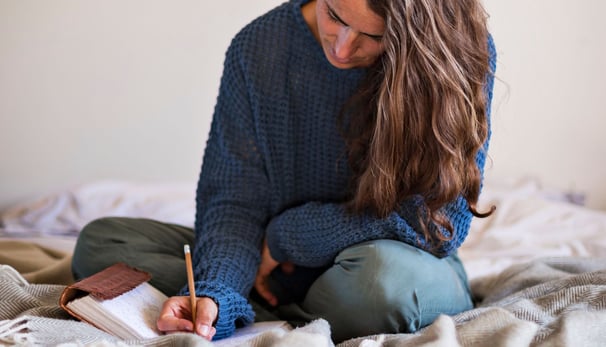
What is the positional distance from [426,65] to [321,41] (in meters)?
0.21

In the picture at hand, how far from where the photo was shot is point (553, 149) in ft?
7.40

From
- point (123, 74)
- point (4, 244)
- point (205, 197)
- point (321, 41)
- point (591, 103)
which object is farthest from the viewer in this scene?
point (591, 103)

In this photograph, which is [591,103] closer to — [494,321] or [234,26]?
[234,26]

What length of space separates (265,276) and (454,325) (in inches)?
15.9

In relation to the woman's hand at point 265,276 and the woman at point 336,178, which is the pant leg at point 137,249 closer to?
the woman at point 336,178

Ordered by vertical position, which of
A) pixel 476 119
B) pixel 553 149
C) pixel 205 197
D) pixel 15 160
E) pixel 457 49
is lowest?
pixel 553 149

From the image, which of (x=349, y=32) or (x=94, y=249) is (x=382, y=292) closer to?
(x=349, y=32)

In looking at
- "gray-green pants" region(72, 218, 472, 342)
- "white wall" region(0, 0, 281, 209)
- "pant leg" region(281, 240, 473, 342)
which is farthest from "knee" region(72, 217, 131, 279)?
"white wall" region(0, 0, 281, 209)

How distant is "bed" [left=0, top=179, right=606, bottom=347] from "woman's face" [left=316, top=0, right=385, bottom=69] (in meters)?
0.40

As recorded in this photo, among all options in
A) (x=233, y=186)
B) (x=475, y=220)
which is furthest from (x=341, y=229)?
(x=475, y=220)

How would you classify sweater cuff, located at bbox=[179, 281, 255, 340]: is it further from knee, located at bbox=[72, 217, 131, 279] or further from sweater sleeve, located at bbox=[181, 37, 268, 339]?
knee, located at bbox=[72, 217, 131, 279]

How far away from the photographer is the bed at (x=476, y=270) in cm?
94

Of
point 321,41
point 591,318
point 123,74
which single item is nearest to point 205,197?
point 321,41

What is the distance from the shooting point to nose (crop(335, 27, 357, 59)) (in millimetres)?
1099
